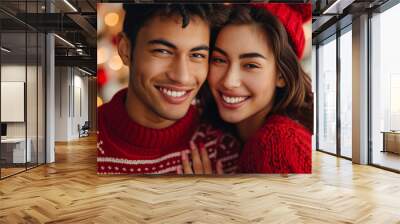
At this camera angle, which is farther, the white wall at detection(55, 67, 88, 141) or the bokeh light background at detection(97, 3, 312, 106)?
the white wall at detection(55, 67, 88, 141)

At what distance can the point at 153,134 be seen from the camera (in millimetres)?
6254

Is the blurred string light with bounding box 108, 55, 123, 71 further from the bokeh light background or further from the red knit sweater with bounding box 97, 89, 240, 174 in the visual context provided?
the red knit sweater with bounding box 97, 89, 240, 174

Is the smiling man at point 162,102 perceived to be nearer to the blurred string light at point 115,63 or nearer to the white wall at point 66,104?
the blurred string light at point 115,63

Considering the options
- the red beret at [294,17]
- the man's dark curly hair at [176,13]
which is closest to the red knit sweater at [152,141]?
the man's dark curly hair at [176,13]

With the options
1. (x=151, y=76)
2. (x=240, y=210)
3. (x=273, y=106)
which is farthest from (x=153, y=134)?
(x=240, y=210)

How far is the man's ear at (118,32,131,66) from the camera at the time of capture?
6277mm

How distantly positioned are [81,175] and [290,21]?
4431mm

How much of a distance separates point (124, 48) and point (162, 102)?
1.09 meters

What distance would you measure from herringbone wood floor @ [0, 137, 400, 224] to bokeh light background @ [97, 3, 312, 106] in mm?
1570

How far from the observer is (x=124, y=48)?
6.30 meters

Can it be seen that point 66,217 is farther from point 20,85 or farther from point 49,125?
point 49,125

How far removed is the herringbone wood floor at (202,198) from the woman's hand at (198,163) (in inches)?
6.1

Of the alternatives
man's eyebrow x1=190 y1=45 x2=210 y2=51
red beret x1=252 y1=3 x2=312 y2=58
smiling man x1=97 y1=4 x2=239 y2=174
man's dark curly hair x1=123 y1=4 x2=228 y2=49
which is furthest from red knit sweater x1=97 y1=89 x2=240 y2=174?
red beret x1=252 y1=3 x2=312 y2=58

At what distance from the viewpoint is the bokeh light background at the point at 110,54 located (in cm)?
630
